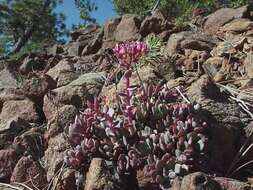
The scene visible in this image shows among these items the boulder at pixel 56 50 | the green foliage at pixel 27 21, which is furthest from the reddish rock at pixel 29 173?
the green foliage at pixel 27 21

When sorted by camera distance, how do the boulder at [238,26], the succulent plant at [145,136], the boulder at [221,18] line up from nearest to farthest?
the succulent plant at [145,136], the boulder at [238,26], the boulder at [221,18]

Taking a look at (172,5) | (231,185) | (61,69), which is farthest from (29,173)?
(172,5)

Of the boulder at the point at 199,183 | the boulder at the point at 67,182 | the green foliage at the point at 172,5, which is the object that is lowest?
the boulder at the point at 67,182

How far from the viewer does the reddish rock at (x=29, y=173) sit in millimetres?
4656

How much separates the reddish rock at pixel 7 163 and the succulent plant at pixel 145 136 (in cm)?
62

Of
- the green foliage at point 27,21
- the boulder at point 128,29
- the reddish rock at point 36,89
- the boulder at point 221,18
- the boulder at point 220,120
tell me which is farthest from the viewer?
the green foliage at point 27,21

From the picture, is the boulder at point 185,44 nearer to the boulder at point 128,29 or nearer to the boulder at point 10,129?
the boulder at point 128,29

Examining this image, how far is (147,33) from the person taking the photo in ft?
26.1

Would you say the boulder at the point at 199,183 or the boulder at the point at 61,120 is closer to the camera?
the boulder at the point at 199,183

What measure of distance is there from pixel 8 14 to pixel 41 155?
23277 mm

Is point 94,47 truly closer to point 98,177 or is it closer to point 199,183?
point 98,177

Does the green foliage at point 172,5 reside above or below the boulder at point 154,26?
above

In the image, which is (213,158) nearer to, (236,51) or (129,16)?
(236,51)

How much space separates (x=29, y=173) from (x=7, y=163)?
298 millimetres
